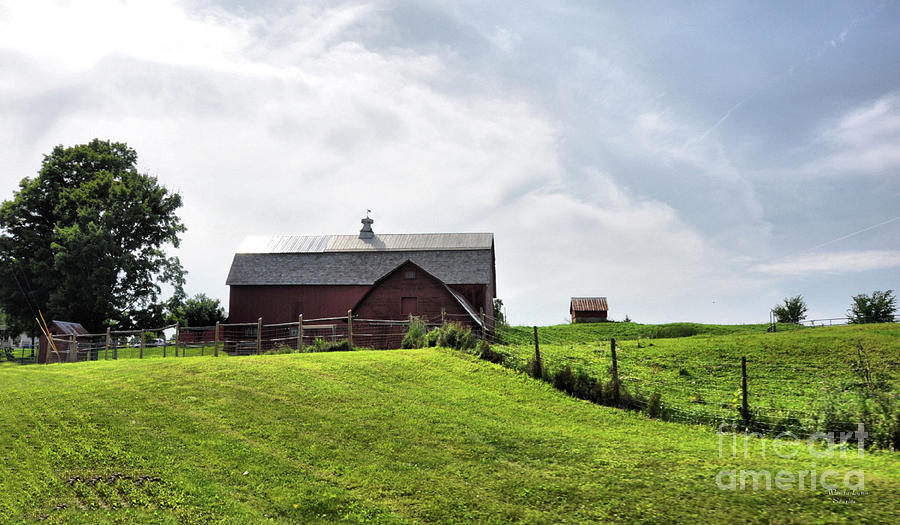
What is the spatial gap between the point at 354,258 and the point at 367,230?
484 centimetres

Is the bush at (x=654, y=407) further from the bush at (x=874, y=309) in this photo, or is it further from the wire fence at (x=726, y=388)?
the bush at (x=874, y=309)

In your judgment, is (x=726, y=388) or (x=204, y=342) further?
(x=204, y=342)

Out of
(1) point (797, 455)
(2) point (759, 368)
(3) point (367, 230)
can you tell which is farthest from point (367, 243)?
(1) point (797, 455)

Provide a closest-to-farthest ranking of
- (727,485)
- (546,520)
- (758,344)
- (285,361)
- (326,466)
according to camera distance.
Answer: (546,520), (727,485), (326,466), (285,361), (758,344)

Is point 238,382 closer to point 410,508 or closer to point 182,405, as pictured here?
point 182,405

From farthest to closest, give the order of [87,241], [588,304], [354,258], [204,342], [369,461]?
1. [588,304]
2. [354,258]
3. [87,241]
4. [204,342]
5. [369,461]

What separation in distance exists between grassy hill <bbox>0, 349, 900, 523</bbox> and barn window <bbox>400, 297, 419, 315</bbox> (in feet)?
61.3

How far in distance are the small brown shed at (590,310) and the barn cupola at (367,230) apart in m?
23.1

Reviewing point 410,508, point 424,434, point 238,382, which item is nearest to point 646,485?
point 410,508

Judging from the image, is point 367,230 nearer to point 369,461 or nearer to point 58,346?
point 58,346

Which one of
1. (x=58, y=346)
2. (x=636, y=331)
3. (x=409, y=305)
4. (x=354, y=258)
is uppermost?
(x=354, y=258)

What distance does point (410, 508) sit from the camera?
816 centimetres

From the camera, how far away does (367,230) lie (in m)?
50.4

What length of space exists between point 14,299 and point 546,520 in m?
47.2
